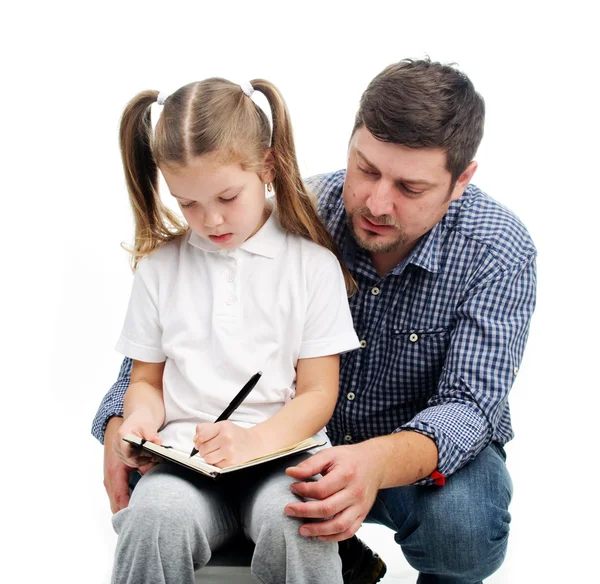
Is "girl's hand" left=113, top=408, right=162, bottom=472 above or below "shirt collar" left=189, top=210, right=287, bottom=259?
below

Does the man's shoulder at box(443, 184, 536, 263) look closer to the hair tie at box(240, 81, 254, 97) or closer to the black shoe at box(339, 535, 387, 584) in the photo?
the hair tie at box(240, 81, 254, 97)

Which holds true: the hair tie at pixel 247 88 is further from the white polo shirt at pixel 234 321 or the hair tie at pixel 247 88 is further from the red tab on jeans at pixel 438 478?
the red tab on jeans at pixel 438 478

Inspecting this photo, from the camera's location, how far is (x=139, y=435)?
210 cm

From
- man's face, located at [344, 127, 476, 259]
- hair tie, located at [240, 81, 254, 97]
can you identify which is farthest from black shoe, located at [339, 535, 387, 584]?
hair tie, located at [240, 81, 254, 97]

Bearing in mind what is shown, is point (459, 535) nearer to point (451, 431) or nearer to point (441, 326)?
point (451, 431)

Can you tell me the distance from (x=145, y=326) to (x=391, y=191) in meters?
0.66

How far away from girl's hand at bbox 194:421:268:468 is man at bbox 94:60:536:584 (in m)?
0.34

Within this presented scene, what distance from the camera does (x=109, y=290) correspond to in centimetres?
383

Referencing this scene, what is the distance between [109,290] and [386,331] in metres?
1.57

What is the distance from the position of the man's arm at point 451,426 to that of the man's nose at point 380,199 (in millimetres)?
329

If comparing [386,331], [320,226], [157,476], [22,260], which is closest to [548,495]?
[386,331]

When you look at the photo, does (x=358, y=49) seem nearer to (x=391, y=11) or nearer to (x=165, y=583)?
(x=391, y=11)

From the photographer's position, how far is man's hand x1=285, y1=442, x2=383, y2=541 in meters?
1.92

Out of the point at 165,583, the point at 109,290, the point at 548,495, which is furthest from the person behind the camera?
the point at 109,290
